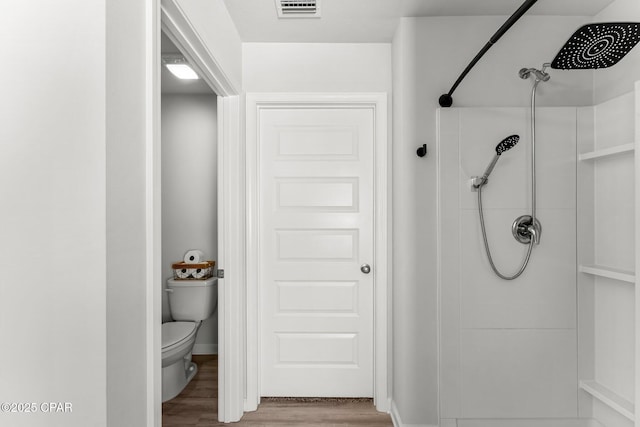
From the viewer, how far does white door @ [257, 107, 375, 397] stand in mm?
2471

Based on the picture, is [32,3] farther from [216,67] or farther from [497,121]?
[497,121]

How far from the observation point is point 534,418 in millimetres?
2047

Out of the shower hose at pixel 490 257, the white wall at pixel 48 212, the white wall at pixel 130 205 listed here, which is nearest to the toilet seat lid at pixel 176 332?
the white wall at pixel 130 205

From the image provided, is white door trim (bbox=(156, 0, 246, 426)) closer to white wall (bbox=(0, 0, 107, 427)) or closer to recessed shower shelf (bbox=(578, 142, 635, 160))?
white wall (bbox=(0, 0, 107, 427))

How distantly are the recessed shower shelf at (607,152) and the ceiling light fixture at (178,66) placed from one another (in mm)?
2529

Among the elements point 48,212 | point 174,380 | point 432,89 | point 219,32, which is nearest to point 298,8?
point 219,32

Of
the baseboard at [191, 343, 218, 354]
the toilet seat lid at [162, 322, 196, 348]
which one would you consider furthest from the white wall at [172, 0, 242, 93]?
the baseboard at [191, 343, 218, 354]

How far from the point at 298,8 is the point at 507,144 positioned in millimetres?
1320

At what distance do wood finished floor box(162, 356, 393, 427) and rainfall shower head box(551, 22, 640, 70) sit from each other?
6.86 feet

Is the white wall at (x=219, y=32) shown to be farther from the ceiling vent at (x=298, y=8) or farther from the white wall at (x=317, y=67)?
the ceiling vent at (x=298, y=8)

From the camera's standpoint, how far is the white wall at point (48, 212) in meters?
0.81

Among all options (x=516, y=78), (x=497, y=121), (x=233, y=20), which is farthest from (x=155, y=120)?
(x=516, y=78)

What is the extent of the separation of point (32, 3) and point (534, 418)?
2725 millimetres

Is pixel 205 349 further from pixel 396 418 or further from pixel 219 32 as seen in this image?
pixel 219 32
